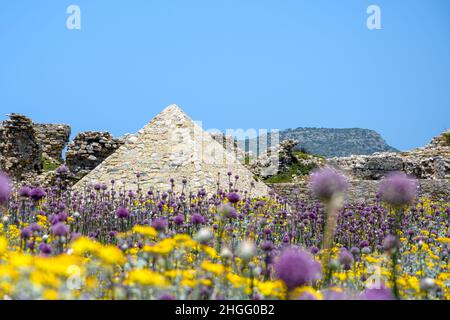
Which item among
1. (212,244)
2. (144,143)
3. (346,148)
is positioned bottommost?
(212,244)

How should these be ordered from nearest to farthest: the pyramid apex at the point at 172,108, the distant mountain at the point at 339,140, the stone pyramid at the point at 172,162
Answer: the stone pyramid at the point at 172,162
the pyramid apex at the point at 172,108
the distant mountain at the point at 339,140

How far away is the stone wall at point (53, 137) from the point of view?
3456 centimetres

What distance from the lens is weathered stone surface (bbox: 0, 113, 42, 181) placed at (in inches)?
1027

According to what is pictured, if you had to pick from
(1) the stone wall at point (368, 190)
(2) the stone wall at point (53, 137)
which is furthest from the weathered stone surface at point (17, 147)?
(1) the stone wall at point (368, 190)

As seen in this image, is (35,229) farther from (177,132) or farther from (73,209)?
(177,132)

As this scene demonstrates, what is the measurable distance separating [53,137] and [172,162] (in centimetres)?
1992

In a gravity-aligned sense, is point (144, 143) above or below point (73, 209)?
above

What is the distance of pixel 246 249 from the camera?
13.1 feet

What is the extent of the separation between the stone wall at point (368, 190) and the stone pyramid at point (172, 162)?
2.30 meters

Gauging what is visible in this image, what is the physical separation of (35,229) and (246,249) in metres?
2.91

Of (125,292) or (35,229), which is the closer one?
(125,292)

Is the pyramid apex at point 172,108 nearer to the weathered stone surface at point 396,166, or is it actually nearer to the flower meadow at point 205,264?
the flower meadow at point 205,264

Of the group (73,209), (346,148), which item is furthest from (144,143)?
(346,148)
